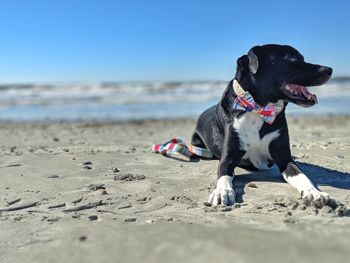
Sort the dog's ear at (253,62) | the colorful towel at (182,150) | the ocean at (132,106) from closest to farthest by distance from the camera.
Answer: the dog's ear at (253,62) < the colorful towel at (182,150) < the ocean at (132,106)

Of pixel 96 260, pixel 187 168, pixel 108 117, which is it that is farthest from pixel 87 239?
pixel 108 117

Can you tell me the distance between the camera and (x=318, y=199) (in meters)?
3.48

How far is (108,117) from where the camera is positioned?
50.0ft

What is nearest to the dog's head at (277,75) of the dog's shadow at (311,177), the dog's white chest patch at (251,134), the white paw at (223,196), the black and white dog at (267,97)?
the black and white dog at (267,97)

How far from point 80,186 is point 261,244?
2502 mm

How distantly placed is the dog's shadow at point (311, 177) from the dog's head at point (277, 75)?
0.78 metres

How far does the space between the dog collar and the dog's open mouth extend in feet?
0.43

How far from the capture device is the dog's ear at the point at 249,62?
4500 millimetres

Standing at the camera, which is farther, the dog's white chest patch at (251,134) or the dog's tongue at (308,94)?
the dog's white chest patch at (251,134)

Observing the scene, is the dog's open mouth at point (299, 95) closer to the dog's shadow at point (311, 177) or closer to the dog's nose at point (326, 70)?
the dog's nose at point (326, 70)

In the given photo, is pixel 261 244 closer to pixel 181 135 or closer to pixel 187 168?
pixel 187 168

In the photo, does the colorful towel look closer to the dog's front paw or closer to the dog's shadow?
A: the dog's shadow

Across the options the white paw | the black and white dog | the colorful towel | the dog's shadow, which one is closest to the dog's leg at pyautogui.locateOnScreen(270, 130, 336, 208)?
the black and white dog

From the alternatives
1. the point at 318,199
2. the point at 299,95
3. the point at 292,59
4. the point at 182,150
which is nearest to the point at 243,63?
the point at 292,59
